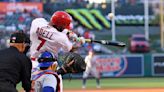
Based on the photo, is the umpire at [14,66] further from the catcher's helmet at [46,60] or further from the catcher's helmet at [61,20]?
the catcher's helmet at [61,20]

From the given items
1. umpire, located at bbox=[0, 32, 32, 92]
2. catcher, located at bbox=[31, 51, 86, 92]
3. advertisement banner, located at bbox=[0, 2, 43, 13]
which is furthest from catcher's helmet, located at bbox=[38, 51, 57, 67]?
advertisement banner, located at bbox=[0, 2, 43, 13]

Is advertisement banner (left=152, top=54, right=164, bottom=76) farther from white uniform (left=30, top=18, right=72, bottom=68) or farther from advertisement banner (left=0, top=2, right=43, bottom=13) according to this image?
white uniform (left=30, top=18, right=72, bottom=68)

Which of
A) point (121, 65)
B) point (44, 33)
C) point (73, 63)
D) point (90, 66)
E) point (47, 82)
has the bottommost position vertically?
point (121, 65)

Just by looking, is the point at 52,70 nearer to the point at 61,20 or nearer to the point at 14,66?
the point at 61,20

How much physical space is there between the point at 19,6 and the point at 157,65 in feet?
41.2

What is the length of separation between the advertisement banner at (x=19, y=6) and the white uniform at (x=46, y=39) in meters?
28.1

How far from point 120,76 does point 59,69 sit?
2026 cm

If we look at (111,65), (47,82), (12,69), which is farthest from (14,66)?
(111,65)

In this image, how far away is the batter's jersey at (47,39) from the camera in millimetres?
7953

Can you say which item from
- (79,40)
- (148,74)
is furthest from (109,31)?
(79,40)

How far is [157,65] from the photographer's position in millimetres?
28062

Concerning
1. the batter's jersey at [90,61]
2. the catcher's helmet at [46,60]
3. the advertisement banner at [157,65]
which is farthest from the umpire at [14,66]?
the advertisement banner at [157,65]

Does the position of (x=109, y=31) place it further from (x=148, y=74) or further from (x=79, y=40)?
(x=79, y=40)

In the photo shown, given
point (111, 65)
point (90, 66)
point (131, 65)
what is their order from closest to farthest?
point (90, 66) < point (111, 65) < point (131, 65)
